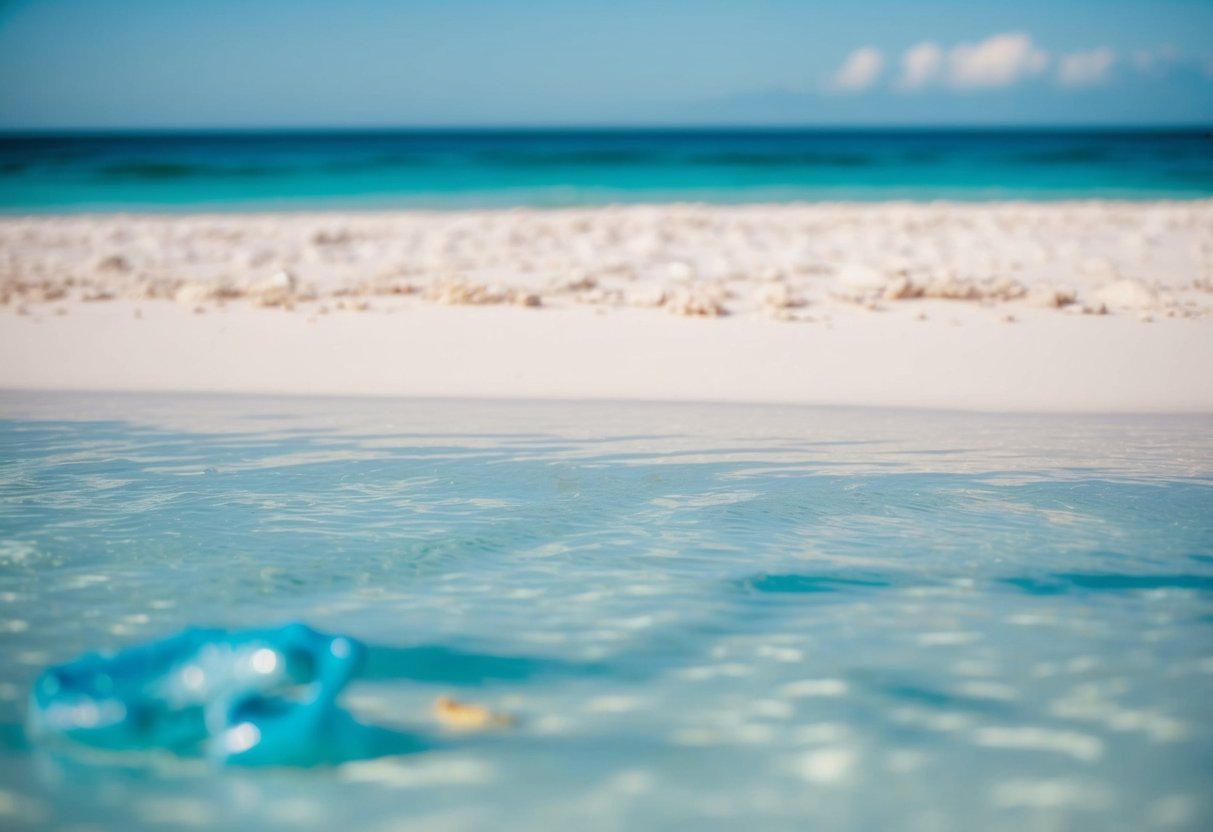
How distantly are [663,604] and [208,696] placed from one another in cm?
121

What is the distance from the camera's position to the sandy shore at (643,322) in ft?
19.2

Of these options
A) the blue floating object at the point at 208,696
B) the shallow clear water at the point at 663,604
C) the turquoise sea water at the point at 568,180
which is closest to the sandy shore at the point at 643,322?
the shallow clear water at the point at 663,604

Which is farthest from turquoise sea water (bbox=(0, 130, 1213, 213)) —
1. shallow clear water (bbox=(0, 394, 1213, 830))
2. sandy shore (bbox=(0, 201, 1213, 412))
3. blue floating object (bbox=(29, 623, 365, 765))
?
blue floating object (bbox=(29, 623, 365, 765))

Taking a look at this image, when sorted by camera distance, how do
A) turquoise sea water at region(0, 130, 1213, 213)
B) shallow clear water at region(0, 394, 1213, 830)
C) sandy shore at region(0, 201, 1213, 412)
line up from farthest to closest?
turquoise sea water at region(0, 130, 1213, 213)
sandy shore at region(0, 201, 1213, 412)
shallow clear water at region(0, 394, 1213, 830)

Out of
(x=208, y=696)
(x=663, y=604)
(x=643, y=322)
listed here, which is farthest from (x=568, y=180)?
(x=208, y=696)

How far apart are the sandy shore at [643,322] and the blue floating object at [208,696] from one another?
11.1 feet

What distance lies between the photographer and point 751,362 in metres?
6.15

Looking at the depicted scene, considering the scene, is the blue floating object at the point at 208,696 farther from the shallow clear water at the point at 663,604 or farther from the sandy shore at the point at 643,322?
the sandy shore at the point at 643,322

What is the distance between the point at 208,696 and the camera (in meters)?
2.37

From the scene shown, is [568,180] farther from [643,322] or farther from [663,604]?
[663,604]

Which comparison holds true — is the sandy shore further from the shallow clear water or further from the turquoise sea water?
the turquoise sea water

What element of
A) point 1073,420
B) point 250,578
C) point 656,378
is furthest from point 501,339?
point 250,578

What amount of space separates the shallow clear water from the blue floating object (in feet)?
0.20

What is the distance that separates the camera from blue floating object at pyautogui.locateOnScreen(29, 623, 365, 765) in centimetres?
224
